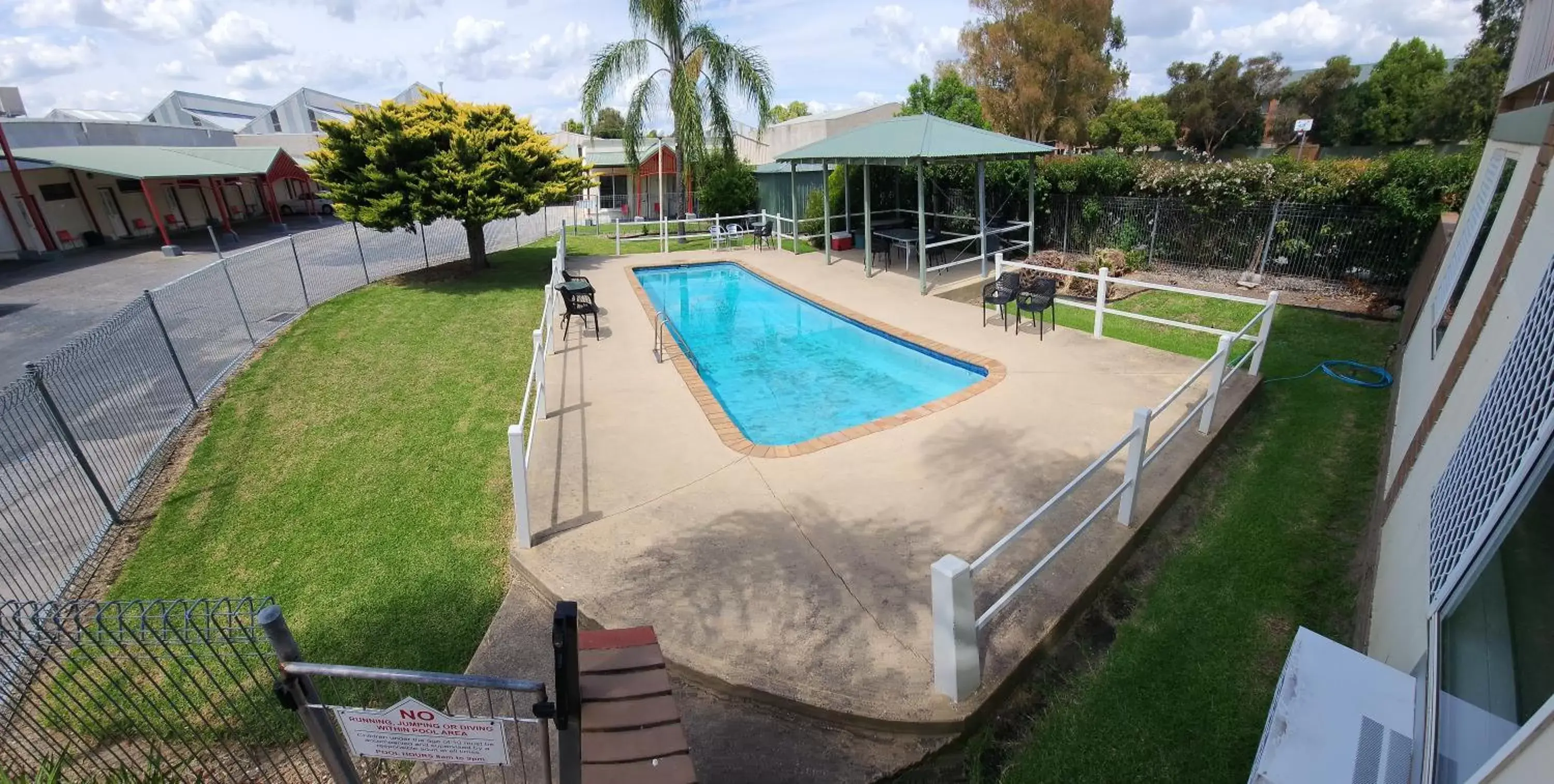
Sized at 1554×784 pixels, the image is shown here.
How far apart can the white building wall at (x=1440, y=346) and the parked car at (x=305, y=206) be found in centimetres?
3747

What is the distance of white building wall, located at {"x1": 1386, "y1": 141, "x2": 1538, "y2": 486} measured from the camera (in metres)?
4.72

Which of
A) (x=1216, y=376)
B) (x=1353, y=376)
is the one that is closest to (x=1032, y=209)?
(x=1353, y=376)

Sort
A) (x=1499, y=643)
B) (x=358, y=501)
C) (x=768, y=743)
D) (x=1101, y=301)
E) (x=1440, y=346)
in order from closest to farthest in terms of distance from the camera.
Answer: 1. (x=1499, y=643)
2. (x=768, y=743)
3. (x=1440, y=346)
4. (x=358, y=501)
5. (x=1101, y=301)

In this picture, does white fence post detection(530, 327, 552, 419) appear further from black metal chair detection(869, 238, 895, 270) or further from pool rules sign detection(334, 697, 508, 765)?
black metal chair detection(869, 238, 895, 270)

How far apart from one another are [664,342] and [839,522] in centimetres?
540

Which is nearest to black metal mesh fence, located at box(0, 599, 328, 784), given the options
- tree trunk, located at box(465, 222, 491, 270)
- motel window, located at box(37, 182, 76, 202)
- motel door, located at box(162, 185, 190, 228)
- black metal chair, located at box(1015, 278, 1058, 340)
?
black metal chair, located at box(1015, 278, 1058, 340)

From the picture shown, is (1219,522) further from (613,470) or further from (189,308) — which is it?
(189,308)

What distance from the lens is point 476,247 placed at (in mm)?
15250

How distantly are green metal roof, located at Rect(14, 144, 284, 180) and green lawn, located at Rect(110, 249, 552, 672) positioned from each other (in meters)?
15.6

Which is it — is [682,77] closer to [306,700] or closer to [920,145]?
[920,145]

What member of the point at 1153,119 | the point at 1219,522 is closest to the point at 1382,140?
the point at 1153,119

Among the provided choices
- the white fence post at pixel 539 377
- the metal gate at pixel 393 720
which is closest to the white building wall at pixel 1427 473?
the metal gate at pixel 393 720

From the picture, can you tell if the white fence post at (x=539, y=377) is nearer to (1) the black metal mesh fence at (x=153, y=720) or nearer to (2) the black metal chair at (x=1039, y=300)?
(1) the black metal mesh fence at (x=153, y=720)

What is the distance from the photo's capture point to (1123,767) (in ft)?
10.2
